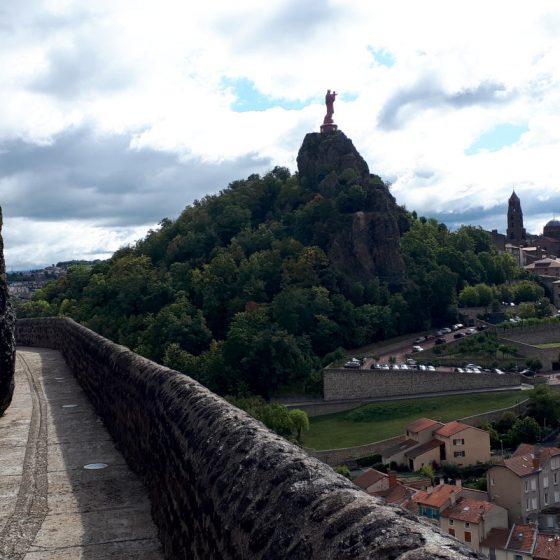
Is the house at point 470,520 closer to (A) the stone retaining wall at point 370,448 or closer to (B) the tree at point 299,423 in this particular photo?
(A) the stone retaining wall at point 370,448

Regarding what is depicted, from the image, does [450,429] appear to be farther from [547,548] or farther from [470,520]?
[547,548]

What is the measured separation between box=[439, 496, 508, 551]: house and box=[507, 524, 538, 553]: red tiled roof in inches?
45.3

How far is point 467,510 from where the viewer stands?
27969 mm

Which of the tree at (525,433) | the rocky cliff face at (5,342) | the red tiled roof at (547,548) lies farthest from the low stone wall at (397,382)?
the rocky cliff face at (5,342)

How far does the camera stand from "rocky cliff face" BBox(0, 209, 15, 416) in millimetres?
8156

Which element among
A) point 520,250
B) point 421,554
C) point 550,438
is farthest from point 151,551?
point 520,250

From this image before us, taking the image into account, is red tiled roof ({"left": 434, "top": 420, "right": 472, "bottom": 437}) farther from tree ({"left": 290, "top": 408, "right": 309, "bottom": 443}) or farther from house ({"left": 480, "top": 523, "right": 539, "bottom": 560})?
house ({"left": 480, "top": 523, "right": 539, "bottom": 560})

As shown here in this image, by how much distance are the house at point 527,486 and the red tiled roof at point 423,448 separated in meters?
4.08

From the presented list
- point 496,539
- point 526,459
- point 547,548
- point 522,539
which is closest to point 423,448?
point 526,459

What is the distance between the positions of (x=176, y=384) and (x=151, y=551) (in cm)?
115

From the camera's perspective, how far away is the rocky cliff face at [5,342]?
8.16 m

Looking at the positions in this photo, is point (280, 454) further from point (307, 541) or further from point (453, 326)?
point (453, 326)

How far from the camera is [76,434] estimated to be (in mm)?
7648

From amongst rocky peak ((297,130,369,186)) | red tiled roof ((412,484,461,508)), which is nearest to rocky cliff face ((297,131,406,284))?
rocky peak ((297,130,369,186))
